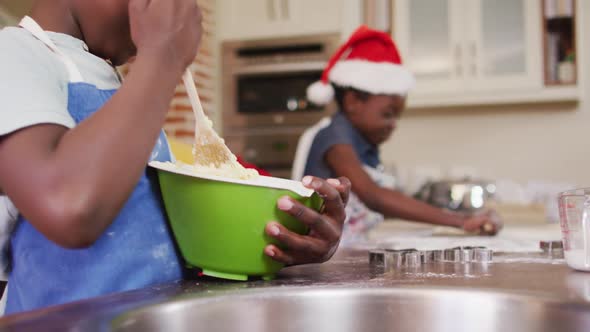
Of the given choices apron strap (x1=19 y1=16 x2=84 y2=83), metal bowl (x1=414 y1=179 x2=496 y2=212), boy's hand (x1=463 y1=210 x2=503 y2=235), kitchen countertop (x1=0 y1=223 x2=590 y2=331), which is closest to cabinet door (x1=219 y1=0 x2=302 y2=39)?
metal bowl (x1=414 y1=179 x2=496 y2=212)

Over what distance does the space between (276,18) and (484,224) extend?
193 cm

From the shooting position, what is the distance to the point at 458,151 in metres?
3.31

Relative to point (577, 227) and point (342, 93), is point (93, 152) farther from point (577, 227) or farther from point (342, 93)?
point (342, 93)

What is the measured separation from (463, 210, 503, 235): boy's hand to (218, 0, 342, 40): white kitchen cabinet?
1.69 meters

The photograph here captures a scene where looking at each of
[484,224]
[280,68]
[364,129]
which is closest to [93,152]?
[484,224]

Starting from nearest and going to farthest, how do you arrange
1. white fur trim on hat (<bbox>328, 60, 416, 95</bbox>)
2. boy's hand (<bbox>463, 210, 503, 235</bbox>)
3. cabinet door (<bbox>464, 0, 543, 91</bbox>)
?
boy's hand (<bbox>463, 210, 503, 235</bbox>) < white fur trim on hat (<bbox>328, 60, 416, 95</bbox>) < cabinet door (<bbox>464, 0, 543, 91</bbox>)

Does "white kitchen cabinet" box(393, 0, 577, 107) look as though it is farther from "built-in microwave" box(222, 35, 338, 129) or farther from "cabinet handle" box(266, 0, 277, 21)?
"cabinet handle" box(266, 0, 277, 21)

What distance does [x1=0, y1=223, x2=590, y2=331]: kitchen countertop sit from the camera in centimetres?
45

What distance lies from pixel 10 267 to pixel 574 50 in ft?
9.53

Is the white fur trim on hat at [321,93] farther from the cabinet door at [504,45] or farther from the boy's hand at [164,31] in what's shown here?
the boy's hand at [164,31]

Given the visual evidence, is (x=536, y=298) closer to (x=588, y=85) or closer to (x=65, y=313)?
(x=65, y=313)

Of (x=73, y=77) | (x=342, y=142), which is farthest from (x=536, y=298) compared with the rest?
(x=342, y=142)

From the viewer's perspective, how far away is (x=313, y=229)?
672 millimetres

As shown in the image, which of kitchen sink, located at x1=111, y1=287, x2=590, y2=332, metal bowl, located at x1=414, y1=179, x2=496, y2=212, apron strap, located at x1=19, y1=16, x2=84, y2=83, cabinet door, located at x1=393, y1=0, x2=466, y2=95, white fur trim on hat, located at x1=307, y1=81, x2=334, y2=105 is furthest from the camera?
cabinet door, located at x1=393, y1=0, x2=466, y2=95
